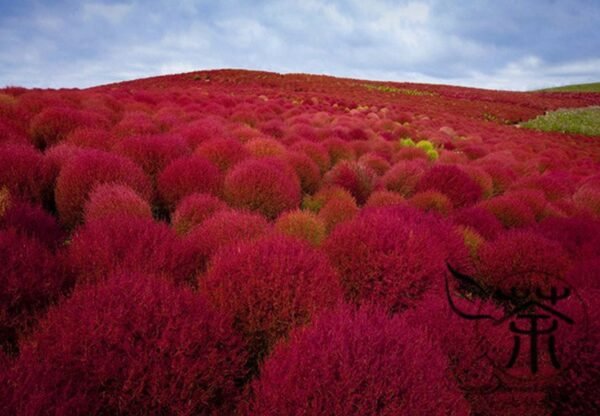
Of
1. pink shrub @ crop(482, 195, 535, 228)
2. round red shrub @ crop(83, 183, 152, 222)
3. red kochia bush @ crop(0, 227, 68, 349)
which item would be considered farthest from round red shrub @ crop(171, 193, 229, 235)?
pink shrub @ crop(482, 195, 535, 228)

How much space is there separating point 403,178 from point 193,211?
11.8ft

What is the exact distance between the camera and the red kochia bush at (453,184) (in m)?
5.57

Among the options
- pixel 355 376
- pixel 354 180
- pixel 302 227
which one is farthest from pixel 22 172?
pixel 354 180

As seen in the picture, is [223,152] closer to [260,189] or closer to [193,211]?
[260,189]

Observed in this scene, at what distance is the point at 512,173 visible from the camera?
7.63 metres

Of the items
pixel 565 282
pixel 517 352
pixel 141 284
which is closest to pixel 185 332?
pixel 141 284

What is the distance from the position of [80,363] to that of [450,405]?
1.55m

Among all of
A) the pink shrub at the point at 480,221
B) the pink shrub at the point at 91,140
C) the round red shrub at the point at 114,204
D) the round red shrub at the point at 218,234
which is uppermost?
the pink shrub at the point at 91,140

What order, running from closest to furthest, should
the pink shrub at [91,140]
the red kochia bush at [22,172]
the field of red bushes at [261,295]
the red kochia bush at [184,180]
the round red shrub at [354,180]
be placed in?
1. the field of red bushes at [261,295]
2. the red kochia bush at [22,172]
3. the red kochia bush at [184,180]
4. the pink shrub at [91,140]
5. the round red shrub at [354,180]

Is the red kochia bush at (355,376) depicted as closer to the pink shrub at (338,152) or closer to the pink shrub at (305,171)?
the pink shrub at (305,171)

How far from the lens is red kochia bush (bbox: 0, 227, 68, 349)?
2.09 m

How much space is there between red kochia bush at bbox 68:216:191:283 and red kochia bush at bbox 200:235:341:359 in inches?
14.0

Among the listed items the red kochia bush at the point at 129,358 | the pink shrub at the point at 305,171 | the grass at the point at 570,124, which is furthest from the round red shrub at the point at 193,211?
the grass at the point at 570,124

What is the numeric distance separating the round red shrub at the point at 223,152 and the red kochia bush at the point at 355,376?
12.1 ft
